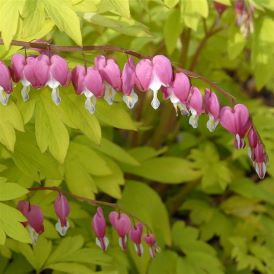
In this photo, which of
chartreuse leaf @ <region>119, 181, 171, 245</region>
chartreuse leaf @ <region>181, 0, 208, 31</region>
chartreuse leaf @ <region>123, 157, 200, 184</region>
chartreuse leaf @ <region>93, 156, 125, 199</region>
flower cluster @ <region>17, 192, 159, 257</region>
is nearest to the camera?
flower cluster @ <region>17, 192, 159, 257</region>

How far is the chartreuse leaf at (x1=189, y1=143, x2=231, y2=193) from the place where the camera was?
2.71m

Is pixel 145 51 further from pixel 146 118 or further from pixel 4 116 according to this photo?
pixel 4 116

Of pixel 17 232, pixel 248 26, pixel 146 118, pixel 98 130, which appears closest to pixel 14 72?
pixel 98 130

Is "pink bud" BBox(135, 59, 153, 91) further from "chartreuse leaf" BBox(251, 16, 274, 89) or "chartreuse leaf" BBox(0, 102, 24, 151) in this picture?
"chartreuse leaf" BBox(251, 16, 274, 89)

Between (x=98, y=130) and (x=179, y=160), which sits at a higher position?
(x=98, y=130)

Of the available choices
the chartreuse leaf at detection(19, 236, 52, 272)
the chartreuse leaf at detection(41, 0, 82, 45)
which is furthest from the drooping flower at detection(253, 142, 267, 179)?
the chartreuse leaf at detection(19, 236, 52, 272)

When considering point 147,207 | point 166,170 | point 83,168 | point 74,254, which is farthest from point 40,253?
point 166,170

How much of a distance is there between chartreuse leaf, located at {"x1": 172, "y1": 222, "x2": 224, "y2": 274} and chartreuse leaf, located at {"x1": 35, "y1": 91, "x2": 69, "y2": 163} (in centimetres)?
89

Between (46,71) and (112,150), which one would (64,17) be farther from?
(112,150)

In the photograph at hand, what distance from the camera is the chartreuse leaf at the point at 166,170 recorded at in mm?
2627

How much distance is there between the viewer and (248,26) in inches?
87.7

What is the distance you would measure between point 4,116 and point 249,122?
66 cm

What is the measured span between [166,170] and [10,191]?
1.05 m

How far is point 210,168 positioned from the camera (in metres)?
2.75
